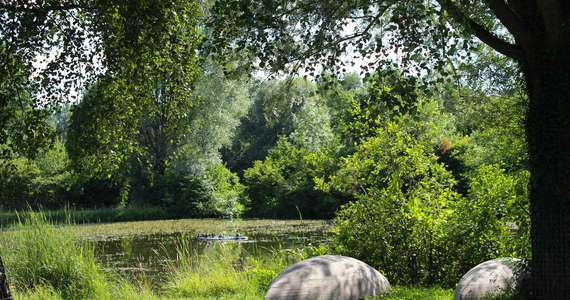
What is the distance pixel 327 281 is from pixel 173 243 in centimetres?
1068

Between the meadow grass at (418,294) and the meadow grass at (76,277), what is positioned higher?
the meadow grass at (76,277)

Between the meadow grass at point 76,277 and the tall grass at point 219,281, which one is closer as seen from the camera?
the meadow grass at point 76,277

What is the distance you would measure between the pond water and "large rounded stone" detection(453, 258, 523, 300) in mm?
4888

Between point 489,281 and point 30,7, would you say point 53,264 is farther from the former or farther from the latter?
point 489,281

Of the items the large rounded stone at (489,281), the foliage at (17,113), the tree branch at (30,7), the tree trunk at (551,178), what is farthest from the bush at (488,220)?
the tree branch at (30,7)

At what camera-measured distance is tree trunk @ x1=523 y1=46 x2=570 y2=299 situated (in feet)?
18.4

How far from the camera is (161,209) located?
1129 inches

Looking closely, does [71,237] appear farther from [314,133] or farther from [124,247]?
[314,133]

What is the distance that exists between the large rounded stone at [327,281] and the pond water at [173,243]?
393 cm

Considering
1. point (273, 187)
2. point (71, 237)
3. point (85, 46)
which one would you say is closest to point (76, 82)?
point (85, 46)

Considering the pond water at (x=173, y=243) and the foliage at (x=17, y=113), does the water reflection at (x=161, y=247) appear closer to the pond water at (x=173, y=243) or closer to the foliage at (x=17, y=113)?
the pond water at (x=173, y=243)

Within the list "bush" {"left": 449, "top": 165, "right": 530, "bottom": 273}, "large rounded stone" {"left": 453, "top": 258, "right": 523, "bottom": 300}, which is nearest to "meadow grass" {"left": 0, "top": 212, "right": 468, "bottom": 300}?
"bush" {"left": 449, "top": 165, "right": 530, "bottom": 273}

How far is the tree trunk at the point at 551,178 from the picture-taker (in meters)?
5.61

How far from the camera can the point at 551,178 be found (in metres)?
5.66
